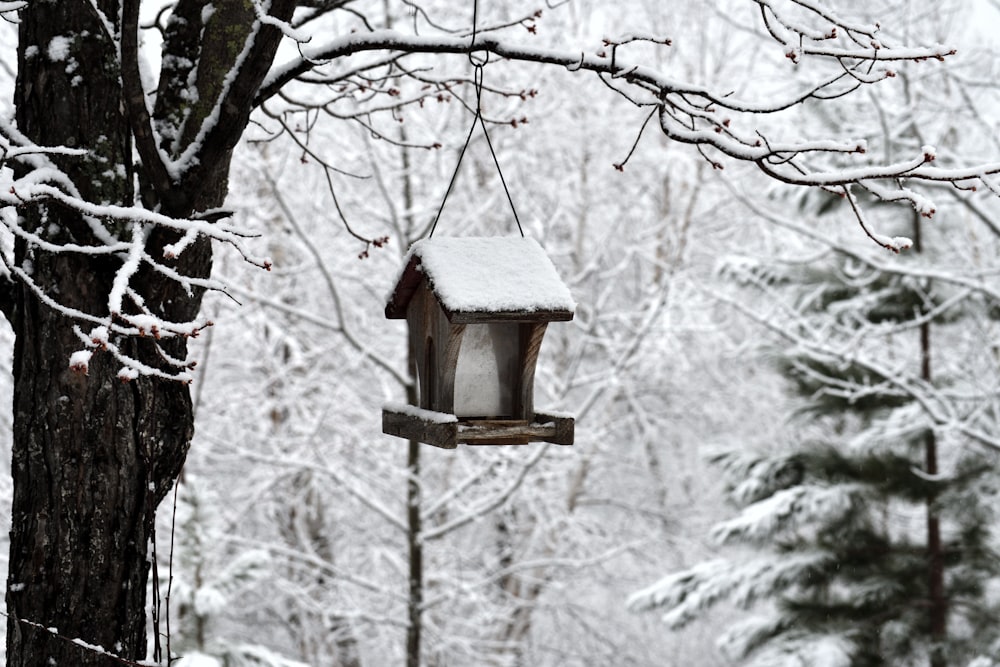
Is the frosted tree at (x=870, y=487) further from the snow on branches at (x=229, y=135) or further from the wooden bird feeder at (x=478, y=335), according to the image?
the snow on branches at (x=229, y=135)

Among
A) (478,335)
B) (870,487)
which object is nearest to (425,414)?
(478,335)

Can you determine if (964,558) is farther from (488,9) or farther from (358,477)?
(488,9)

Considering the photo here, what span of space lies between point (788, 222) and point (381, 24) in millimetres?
3082

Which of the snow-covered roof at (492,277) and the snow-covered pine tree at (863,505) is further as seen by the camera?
the snow-covered pine tree at (863,505)

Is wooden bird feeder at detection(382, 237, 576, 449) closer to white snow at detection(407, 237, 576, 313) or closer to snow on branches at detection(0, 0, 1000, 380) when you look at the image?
white snow at detection(407, 237, 576, 313)

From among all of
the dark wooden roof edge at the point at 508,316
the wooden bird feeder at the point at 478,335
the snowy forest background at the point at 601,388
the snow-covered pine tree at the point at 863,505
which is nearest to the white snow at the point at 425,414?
the wooden bird feeder at the point at 478,335

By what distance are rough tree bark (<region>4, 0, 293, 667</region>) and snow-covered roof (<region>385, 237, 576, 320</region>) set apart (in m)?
0.54

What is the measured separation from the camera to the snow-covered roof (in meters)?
2.35

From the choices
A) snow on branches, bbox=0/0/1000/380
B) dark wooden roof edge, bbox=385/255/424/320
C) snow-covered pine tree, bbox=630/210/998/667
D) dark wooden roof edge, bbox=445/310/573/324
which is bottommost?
snow-covered pine tree, bbox=630/210/998/667

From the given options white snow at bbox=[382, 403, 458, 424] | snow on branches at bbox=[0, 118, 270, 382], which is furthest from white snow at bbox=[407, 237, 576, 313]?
snow on branches at bbox=[0, 118, 270, 382]

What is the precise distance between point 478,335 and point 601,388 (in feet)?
16.9

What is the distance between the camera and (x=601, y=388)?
25.6 feet

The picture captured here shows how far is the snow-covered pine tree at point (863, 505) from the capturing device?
26.0 ft

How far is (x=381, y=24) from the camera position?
7.16m
